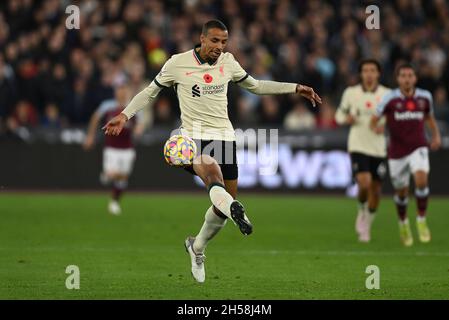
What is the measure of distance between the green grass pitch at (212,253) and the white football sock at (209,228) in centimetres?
39

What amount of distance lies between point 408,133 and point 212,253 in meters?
3.35

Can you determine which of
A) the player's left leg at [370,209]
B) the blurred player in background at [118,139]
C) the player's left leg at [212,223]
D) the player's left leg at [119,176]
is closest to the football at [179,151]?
the player's left leg at [212,223]

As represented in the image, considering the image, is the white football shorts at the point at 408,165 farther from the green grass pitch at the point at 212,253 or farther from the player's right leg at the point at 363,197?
the green grass pitch at the point at 212,253

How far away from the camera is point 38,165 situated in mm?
22719

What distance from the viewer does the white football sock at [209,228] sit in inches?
426

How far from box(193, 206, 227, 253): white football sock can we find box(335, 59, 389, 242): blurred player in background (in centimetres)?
510

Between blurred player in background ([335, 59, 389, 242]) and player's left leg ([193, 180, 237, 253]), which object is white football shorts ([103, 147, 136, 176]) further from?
player's left leg ([193, 180, 237, 253])

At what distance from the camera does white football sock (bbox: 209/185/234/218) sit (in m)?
9.90

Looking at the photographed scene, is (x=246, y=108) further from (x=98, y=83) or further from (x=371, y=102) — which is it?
(x=371, y=102)

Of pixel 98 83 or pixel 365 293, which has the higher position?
pixel 98 83

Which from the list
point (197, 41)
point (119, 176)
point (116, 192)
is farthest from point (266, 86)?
point (197, 41)

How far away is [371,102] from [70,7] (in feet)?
35.6

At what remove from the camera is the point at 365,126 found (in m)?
15.9
